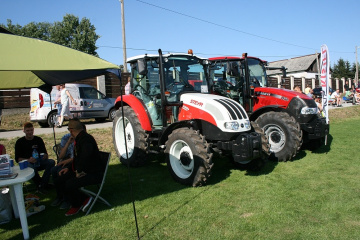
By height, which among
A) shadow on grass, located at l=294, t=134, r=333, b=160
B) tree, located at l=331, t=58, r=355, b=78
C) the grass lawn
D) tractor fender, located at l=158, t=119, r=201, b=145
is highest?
tree, located at l=331, t=58, r=355, b=78

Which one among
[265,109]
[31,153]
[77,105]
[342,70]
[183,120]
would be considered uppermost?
[342,70]

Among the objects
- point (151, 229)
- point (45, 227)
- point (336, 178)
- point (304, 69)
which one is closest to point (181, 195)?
point (151, 229)

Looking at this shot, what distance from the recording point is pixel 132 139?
266 inches

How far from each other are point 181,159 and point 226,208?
1.34 meters

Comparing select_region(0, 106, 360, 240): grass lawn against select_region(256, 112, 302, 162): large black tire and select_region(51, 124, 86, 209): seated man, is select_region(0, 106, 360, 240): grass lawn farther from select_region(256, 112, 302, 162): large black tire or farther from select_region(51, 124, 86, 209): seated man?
select_region(256, 112, 302, 162): large black tire

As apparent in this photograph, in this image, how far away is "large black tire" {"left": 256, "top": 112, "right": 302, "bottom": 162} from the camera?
636 cm

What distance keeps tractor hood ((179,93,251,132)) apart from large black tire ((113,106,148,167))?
1.13 meters

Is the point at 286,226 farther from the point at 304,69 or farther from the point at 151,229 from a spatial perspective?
the point at 304,69

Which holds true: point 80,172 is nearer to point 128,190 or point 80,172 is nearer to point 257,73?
point 128,190

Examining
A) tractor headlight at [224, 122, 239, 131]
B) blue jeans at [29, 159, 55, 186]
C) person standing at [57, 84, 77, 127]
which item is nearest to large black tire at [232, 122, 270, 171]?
tractor headlight at [224, 122, 239, 131]

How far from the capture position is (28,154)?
17.5ft

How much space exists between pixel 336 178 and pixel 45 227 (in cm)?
493

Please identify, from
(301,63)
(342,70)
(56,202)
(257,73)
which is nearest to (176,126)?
(56,202)

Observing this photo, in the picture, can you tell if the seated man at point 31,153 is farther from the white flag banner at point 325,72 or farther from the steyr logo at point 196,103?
the white flag banner at point 325,72
